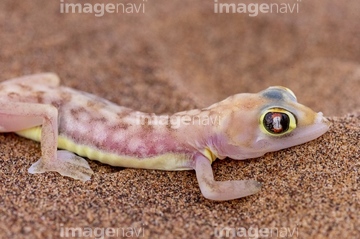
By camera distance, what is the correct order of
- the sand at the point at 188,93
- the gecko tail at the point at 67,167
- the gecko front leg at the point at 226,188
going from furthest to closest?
the gecko tail at the point at 67,167, the gecko front leg at the point at 226,188, the sand at the point at 188,93

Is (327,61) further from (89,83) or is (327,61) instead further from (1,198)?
(1,198)

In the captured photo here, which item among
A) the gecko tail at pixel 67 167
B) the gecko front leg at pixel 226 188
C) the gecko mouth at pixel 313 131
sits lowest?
the gecko front leg at pixel 226 188

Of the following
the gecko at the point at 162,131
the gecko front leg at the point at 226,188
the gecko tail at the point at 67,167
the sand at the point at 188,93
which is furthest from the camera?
the gecko tail at the point at 67,167

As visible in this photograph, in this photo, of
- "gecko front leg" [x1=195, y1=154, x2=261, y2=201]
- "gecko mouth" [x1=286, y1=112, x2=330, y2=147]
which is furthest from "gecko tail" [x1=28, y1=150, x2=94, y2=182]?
"gecko mouth" [x1=286, y1=112, x2=330, y2=147]

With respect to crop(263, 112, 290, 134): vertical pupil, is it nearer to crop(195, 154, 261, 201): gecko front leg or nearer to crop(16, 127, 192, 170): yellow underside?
crop(195, 154, 261, 201): gecko front leg

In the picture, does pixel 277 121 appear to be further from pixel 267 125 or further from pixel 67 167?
pixel 67 167

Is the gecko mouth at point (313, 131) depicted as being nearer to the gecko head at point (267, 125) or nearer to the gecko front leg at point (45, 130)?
the gecko head at point (267, 125)

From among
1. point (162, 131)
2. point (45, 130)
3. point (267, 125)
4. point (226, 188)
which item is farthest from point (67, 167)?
point (267, 125)

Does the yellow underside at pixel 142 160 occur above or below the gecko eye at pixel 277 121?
below

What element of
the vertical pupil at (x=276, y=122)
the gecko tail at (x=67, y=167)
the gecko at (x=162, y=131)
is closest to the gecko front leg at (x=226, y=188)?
the gecko at (x=162, y=131)
